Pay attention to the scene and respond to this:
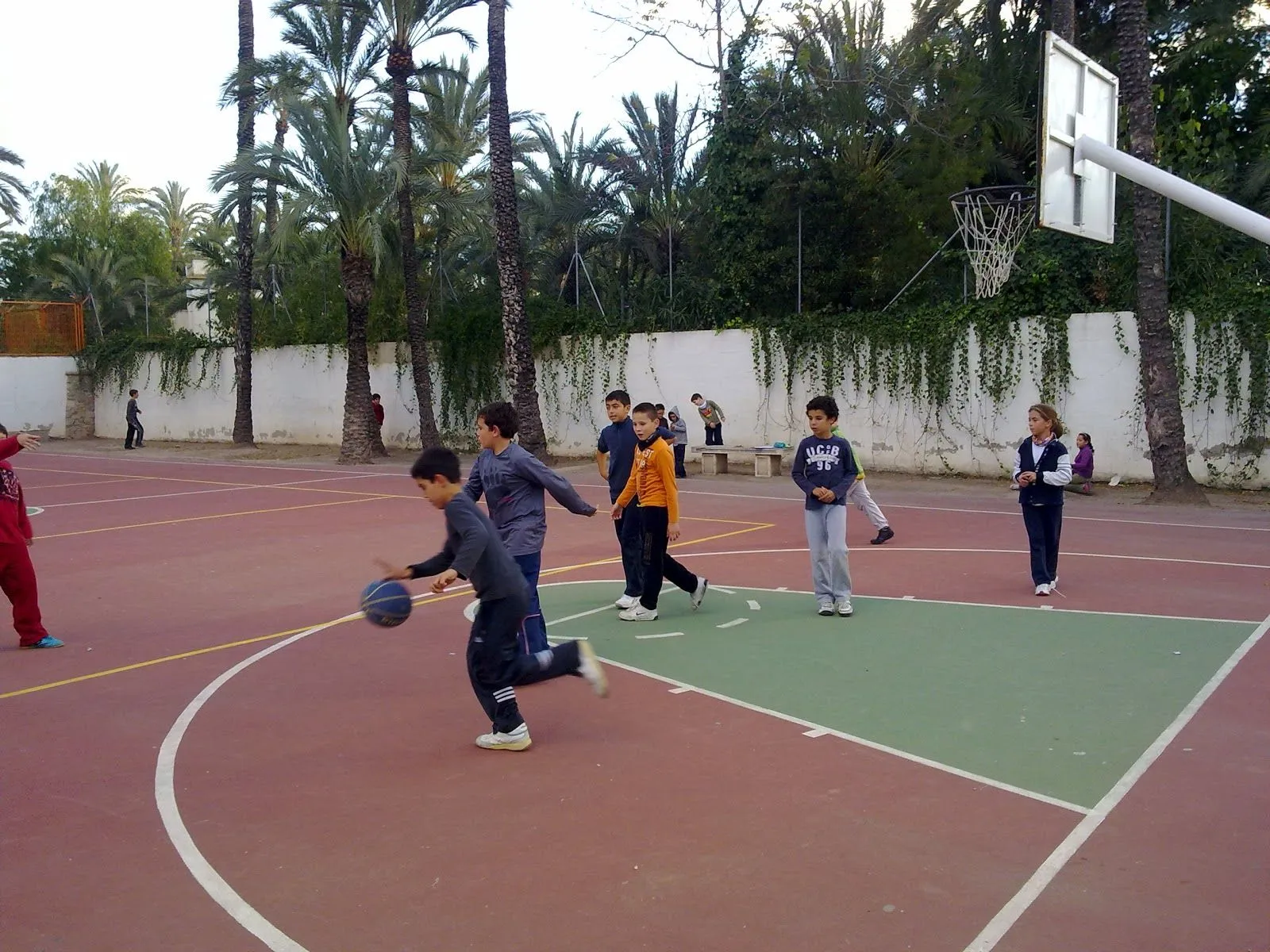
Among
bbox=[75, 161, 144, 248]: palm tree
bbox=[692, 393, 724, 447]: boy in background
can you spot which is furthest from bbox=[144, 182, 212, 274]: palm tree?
bbox=[692, 393, 724, 447]: boy in background

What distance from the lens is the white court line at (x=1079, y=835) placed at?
4.18 m

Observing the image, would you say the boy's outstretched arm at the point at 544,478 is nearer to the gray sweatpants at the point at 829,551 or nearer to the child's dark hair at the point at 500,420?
the child's dark hair at the point at 500,420

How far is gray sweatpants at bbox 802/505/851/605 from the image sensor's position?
9445 millimetres

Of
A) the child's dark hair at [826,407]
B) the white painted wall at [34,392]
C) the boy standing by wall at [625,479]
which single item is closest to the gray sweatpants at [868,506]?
the child's dark hair at [826,407]

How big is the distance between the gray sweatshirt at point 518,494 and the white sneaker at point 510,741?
1.44 m

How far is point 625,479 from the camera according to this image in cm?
990

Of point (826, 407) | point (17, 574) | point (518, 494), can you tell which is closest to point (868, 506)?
point (826, 407)

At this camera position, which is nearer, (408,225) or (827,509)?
(827,509)

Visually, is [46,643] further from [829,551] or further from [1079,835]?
[1079,835]

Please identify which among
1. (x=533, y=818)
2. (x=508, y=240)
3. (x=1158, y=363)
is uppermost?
(x=508, y=240)

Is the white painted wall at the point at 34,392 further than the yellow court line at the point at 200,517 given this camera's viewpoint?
Yes

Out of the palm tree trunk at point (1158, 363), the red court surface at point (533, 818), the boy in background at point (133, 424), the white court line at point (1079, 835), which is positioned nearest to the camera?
the white court line at point (1079, 835)

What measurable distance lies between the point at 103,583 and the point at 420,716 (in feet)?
20.7

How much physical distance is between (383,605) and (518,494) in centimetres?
142
